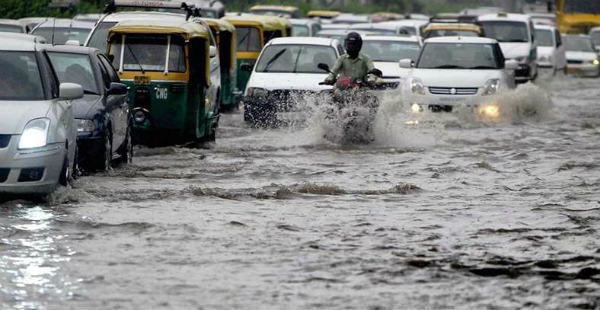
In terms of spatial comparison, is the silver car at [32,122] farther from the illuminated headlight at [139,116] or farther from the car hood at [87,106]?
the illuminated headlight at [139,116]

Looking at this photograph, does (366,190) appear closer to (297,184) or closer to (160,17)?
(297,184)

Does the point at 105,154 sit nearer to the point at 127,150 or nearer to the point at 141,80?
the point at 127,150

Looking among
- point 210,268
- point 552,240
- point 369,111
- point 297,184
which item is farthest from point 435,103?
point 210,268

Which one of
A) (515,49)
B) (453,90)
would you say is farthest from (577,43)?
(453,90)

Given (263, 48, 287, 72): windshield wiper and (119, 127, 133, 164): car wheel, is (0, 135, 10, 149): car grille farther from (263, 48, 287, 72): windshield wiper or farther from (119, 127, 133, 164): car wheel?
(263, 48, 287, 72): windshield wiper

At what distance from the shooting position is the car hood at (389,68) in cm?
2872

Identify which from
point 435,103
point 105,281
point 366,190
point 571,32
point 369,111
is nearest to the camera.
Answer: point 105,281

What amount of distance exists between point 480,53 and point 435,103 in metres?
1.95

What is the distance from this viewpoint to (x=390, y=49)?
99.9ft

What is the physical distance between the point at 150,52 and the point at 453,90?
7705 mm

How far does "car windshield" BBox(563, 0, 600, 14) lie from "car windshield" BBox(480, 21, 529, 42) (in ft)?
59.5

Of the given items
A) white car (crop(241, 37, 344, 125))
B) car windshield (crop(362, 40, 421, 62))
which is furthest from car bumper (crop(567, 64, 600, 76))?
white car (crop(241, 37, 344, 125))

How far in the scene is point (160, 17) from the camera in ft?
70.7

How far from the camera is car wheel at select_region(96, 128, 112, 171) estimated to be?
16.4 metres
